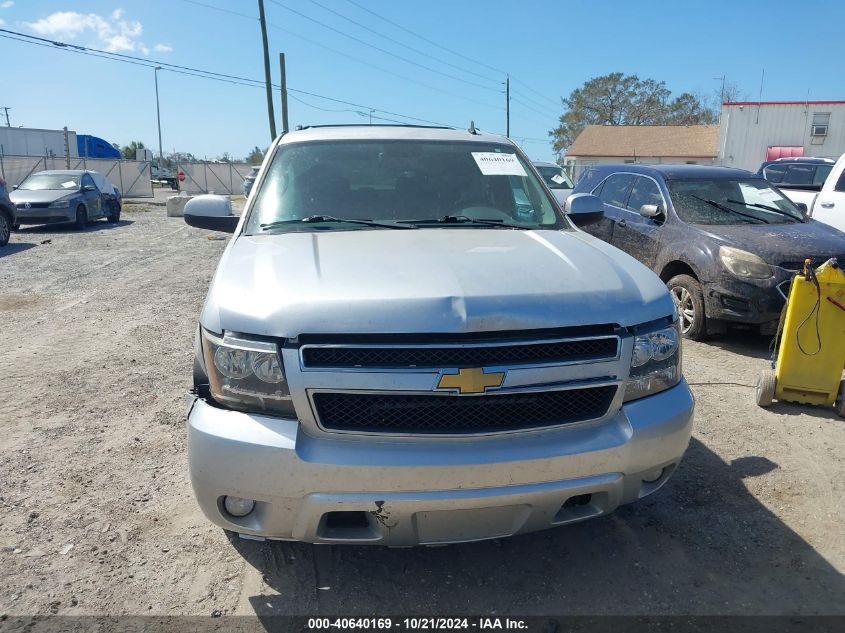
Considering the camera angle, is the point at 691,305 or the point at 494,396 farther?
the point at 691,305

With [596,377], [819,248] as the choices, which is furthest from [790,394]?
[596,377]

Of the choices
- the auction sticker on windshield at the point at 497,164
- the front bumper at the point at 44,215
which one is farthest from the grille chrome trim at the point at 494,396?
the front bumper at the point at 44,215

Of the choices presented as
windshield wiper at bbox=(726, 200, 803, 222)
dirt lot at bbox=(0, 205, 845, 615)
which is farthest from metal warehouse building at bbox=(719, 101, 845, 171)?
dirt lot at bbox=(0, 205, 845, 615)

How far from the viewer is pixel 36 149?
43.2m

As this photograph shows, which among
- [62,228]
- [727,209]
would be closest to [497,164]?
[727,209]

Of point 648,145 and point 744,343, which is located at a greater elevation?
point 648,145

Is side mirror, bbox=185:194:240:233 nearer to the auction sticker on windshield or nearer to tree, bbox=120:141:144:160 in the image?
the auction sticker on windshield

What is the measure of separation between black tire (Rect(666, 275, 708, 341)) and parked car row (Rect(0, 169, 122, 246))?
45.1 ft

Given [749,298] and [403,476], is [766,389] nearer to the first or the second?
[749,298]

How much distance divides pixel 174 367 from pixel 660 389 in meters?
4.12

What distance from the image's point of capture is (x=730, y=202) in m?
6.91

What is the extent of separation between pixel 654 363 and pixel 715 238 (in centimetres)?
422

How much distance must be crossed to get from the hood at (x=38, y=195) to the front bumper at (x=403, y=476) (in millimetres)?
15476

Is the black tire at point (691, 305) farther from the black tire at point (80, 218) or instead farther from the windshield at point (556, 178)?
the black tire at point (80, 218)
